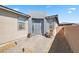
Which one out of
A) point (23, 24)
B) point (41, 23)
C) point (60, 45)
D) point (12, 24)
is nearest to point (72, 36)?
point (60, 45)

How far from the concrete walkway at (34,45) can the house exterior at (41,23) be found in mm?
111

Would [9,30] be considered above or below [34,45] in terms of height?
above

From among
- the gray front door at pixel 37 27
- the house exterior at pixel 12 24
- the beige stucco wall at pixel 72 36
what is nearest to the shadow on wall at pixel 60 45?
the beige stucco wall at pixel 72 36

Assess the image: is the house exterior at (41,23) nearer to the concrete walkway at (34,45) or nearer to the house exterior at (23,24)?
the house exterior at (23,24)

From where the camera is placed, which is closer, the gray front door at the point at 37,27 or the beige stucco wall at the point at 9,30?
the beige stucco wall at the point at 9,30

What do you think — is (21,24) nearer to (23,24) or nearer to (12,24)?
(23,24)

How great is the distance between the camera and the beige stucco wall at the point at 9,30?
2.25m

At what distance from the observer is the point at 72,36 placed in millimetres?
2359

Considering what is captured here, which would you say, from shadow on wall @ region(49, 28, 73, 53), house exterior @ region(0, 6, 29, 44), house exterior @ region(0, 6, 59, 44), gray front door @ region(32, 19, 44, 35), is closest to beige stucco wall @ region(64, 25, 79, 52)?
shadow on wall @ region(49, 28, 73, 53)

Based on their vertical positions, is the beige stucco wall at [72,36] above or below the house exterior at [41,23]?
below

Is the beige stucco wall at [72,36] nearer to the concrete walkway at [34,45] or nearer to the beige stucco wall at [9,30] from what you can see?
the concrete walkway at [34,45]

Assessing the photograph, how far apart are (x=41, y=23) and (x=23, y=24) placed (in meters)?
0.30

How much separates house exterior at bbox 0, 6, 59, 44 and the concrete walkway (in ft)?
0.29
